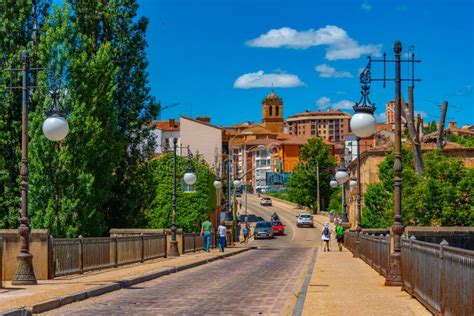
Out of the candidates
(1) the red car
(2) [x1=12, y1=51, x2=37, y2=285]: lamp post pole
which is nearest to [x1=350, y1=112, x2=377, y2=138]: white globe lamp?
(2) [x1=12, y1=51, x2=37, y2=285]: lamp post pole

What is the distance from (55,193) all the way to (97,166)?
2605 millimetres

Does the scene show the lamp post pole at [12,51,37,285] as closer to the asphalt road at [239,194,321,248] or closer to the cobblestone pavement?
the cobblestone pavement

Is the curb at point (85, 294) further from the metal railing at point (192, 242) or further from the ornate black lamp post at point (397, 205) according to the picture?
the metal railing at point (192, 242)

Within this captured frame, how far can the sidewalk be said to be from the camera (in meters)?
13.7

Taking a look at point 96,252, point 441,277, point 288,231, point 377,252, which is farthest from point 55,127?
point 288,231

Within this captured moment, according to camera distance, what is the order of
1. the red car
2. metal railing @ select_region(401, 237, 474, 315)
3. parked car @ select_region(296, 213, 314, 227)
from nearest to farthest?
metal railing @ select_region(401, 237, 474, 315), the red car, parked car @ select_region(296, 213, 314, 227)

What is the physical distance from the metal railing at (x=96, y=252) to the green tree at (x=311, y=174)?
87980 mm

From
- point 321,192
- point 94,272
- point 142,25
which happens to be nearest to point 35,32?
point 142,25

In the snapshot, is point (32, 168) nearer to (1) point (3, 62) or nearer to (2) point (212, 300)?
(1) point (3, 62)

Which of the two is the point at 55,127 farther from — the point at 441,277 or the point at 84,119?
the point at 84,119

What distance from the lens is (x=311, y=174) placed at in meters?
121

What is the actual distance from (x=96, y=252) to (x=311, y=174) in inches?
3812

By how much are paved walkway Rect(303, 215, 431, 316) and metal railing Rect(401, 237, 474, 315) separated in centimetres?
35

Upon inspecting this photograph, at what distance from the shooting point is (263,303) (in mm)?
16594
